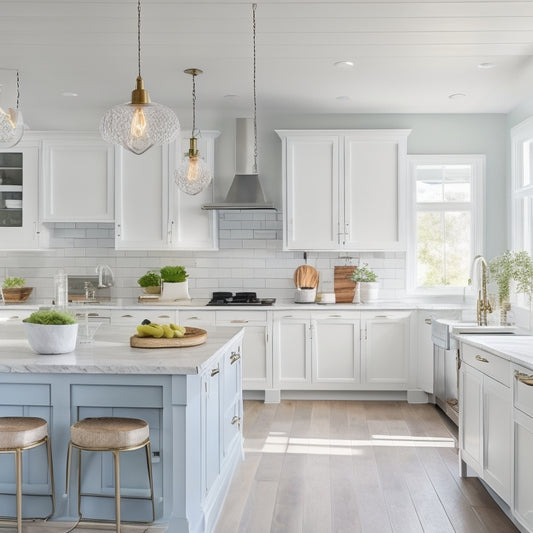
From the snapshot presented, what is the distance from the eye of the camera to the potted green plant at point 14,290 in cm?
640

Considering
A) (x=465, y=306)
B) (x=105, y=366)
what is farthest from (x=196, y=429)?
(x=465, y=306)

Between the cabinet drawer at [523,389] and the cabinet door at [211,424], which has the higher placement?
the cabinet drawer at [523,389]

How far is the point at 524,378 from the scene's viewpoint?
281 cm

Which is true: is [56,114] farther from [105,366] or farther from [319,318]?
[105,366]

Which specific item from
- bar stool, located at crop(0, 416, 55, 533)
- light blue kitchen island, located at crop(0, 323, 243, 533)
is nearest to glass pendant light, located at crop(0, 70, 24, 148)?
light blue kitchen island, located at crop(0, 323, 243, 533)

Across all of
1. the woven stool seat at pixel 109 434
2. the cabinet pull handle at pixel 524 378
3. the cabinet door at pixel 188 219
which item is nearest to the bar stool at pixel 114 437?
the woven stool seat at pixel 109 434

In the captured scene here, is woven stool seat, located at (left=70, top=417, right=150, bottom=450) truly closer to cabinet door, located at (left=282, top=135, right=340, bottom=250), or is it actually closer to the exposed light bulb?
the exposed light bulb

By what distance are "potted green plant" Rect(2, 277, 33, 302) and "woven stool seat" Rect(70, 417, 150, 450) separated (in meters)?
3.98

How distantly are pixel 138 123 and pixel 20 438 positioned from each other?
58.5 inches

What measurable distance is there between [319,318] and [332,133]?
70.1 inches

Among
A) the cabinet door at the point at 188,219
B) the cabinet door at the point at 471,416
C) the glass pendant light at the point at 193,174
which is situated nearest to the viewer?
the cabinet door at the point at 471,416

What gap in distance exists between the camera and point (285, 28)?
4137 mm

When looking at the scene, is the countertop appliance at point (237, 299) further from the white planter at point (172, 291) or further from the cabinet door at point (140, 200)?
the cabinet door at point (140, 200)

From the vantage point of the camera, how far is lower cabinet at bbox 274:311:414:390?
19.4 feet
